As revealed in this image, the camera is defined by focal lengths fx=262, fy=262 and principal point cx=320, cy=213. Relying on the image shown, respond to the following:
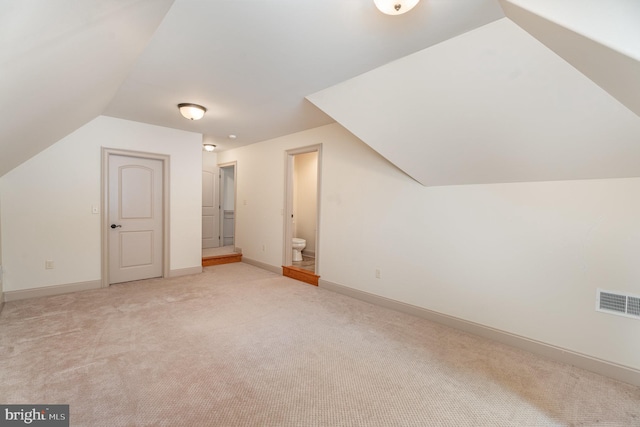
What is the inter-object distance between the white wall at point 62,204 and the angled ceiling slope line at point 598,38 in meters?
4.75

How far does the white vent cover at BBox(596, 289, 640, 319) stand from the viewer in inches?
76.6

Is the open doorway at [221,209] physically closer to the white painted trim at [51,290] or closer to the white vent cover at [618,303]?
the white painted trim at [51,290]

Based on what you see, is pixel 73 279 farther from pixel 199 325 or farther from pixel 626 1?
pixel 626 1

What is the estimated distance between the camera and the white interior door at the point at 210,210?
252 inches

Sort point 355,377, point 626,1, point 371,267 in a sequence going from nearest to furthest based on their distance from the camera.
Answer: point 626,1, point 355,377, point 371,267

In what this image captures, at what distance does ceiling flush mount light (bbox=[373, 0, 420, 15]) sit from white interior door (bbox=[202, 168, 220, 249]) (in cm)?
578

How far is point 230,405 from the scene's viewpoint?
1.64 m

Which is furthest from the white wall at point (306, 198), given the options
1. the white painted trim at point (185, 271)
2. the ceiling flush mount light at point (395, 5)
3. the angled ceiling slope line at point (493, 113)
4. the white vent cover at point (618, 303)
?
the white vent cover at point (618, 303)

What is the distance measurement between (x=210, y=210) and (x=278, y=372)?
210 inches

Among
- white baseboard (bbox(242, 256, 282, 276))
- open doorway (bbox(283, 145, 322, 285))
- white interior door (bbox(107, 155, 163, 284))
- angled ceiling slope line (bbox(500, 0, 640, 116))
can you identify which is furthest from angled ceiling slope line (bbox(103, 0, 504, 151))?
white baseboard (bbox(242, 256, 282, 276))

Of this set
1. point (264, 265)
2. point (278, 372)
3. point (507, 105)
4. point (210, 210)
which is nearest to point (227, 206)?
point (210, 210)

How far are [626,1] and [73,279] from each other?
5.64m

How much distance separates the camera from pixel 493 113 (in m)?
A: 2.02

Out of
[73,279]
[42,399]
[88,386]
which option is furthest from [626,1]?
[73,279]
